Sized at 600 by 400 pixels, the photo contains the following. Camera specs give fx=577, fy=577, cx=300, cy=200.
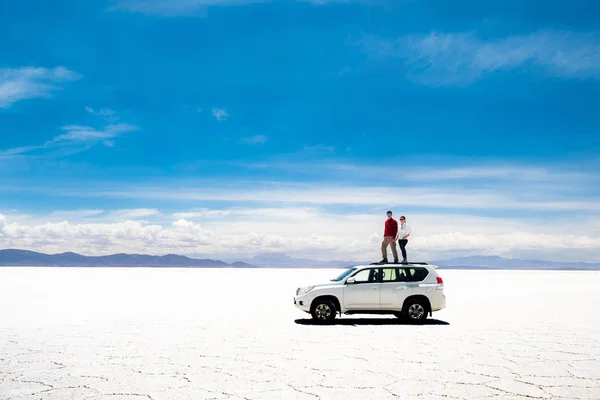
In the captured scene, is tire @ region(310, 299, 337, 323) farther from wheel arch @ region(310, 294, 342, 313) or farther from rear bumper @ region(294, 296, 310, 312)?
rear bumper @ region(294, 296, 310, 312)

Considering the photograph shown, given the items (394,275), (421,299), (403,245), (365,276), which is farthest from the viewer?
(403,245)

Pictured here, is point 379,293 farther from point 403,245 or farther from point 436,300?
point 403,245

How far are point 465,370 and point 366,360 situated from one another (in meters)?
1.67

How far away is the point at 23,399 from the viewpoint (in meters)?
7.26

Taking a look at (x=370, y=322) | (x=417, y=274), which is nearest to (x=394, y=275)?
(x=417, y=274)

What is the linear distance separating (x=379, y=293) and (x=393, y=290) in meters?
0.41

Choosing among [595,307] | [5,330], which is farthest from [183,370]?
[595,307]

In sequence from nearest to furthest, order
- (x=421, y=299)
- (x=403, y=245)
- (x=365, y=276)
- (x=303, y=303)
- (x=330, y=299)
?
A: (x=303, y=303) < (x=330, y=299) < (x=421, y=299) < (x=365, y=276) < (x=403, y=245)

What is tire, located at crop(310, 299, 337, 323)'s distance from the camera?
15422 millimetres

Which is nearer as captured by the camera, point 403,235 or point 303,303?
point 303,303

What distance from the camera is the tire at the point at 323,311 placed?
50.6ft

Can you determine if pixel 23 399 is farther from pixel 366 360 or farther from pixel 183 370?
pixel 366 360

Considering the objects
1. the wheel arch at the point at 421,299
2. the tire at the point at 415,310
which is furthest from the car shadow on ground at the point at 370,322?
the wheel arch at the point at 421,299

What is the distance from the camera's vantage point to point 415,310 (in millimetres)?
15766
